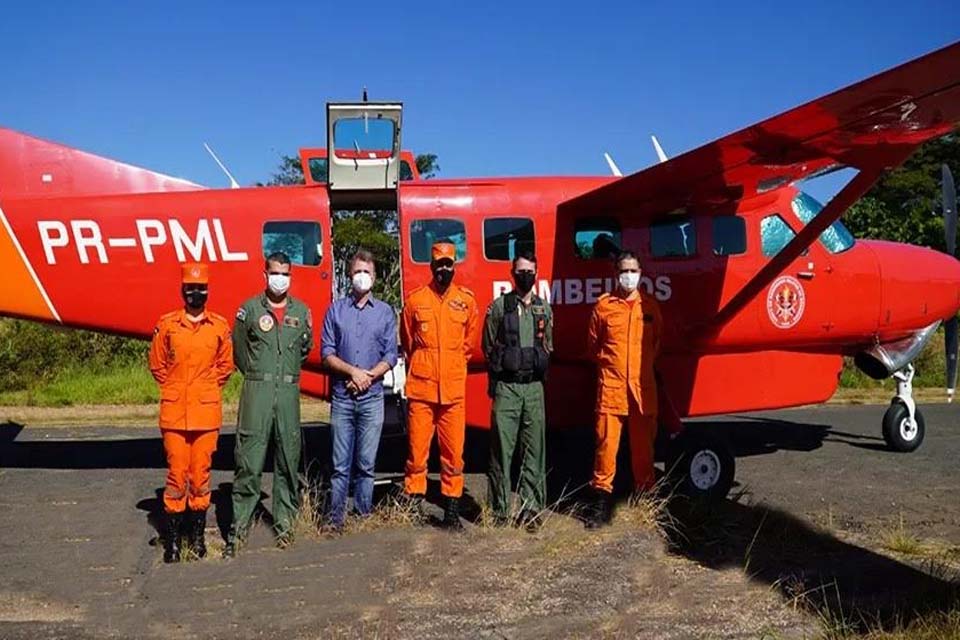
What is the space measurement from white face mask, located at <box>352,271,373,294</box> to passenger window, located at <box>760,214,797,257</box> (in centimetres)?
425

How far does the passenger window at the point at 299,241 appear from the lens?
27.1 feet

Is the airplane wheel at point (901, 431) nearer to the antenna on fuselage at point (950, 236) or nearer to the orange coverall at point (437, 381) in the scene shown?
the antenna on fuselage at point (950, 236)

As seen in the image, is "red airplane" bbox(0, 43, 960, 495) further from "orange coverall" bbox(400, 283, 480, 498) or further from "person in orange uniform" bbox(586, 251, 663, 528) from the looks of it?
"orange coverall" bbox(400, 283, 480, 498)

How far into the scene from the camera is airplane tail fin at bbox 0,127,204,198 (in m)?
8.31

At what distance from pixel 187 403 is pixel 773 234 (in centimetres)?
586

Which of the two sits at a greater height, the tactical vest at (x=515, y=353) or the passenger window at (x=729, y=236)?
the passenger window at (x=729, y=236)

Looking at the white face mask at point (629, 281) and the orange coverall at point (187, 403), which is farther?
the white face mask at point (629, 281)

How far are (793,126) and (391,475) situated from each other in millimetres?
5009

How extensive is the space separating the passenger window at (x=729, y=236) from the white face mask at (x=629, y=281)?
2041 mm

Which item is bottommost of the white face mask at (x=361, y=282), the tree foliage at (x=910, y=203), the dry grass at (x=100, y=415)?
the dry grass at (x=100, y=415)

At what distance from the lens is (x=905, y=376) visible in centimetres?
992

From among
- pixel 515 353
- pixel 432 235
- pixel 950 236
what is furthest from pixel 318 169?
A: pixel 950 236

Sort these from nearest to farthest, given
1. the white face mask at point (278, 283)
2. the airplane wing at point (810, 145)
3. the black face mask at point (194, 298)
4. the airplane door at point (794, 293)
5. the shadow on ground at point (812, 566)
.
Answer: the shadow on ground at point (812, 566)
the airplane wing at point (810, 145)
the black face mask at point (194, 298)
the white face mask at point (278, 283)
the airplane door at point (794, 293)

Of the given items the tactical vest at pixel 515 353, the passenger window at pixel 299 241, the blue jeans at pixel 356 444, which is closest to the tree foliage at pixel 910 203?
the passenger window at pixel 299 241
